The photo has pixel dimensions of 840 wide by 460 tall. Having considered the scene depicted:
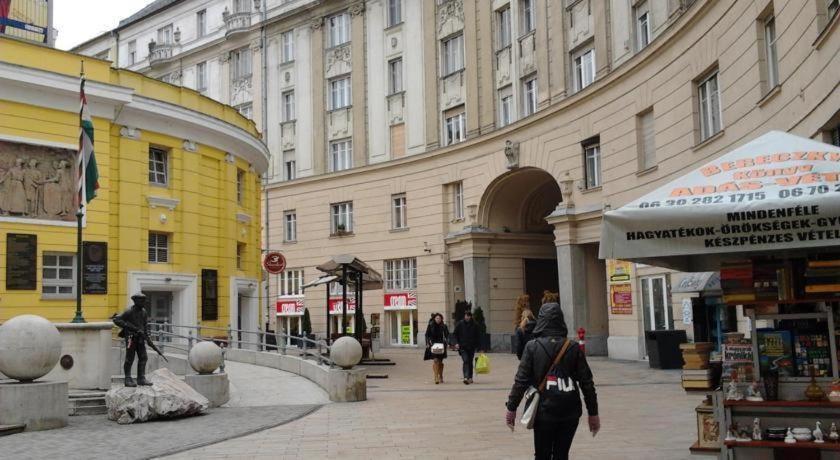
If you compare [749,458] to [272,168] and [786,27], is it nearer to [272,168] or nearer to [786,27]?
[786,27]

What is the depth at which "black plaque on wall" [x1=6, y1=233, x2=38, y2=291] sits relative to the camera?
19.0 meters

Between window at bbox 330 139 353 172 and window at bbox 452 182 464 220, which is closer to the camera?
window at bbox 452 182 464 220

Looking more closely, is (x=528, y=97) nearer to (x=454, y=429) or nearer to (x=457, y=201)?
(x=457, y=201)

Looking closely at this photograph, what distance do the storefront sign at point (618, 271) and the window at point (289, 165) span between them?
828 inches

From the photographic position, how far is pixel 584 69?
28.5m

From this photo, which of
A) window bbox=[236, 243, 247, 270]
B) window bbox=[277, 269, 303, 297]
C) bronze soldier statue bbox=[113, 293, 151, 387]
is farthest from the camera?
window bbox=[277, 269, 303, 297]

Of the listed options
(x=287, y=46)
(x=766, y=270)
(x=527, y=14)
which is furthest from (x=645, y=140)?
(x=287, y=46)

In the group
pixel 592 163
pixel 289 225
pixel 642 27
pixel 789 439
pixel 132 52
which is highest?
pixel 132 52

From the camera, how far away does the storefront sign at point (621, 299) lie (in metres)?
25.4

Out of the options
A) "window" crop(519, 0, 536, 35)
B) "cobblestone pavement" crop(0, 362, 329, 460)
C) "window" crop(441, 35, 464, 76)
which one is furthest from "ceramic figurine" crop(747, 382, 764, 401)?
"window" crop(441, 35, 464, 76)

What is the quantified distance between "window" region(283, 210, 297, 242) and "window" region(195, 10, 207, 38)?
13021mm

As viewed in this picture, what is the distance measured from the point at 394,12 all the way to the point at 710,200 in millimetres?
34082

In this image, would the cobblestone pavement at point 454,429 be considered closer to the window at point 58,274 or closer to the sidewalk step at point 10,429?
the sidewalk step at point 10,429

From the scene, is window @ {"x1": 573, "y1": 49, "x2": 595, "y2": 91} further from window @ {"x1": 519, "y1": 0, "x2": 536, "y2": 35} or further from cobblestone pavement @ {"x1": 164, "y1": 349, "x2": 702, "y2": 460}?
cobblestone pavement @ {"x1": 164, "y1": 349, "x2": 702, "y2": 460}
